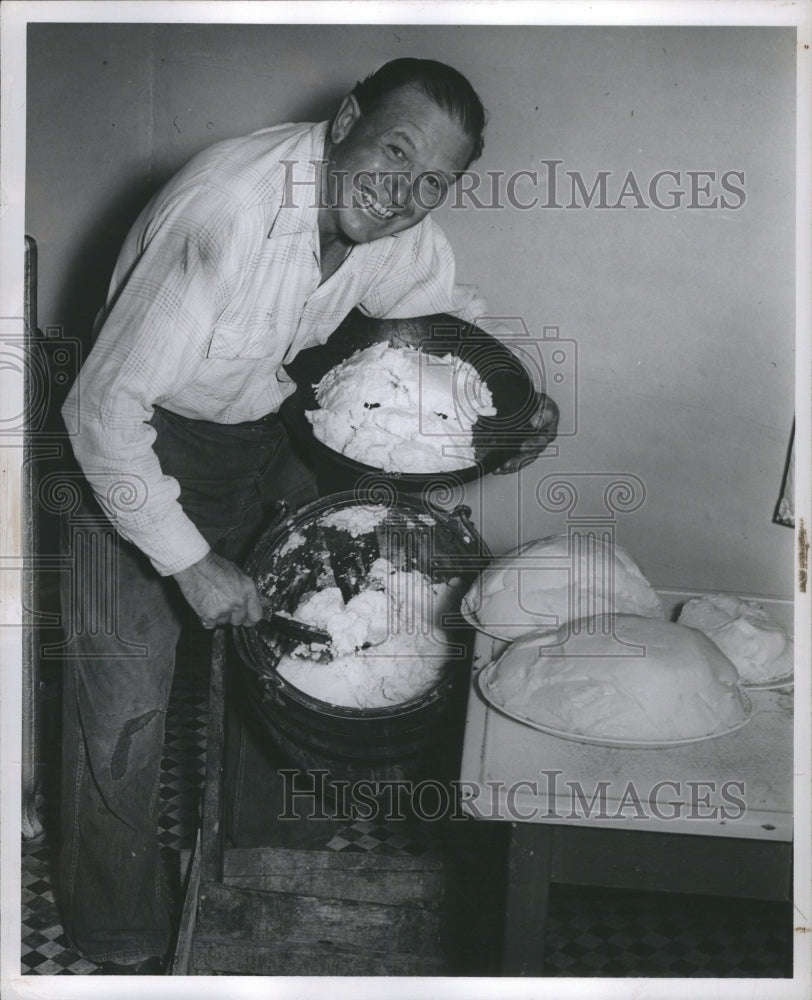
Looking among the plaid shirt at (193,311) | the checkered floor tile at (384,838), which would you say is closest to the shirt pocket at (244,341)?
the plaid shirt at (193,311)

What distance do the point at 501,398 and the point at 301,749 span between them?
62 cm

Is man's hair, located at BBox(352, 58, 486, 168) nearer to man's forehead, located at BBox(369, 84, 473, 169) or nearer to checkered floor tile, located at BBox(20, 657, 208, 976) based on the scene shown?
man's forehead, located at BBox(369, 84, 473, 169)

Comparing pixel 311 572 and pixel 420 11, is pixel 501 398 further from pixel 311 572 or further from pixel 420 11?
pixel 420 11

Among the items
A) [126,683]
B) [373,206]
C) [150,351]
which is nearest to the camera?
[150,351]

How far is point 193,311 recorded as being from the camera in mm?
1328

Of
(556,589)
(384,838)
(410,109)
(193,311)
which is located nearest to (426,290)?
(410,109)

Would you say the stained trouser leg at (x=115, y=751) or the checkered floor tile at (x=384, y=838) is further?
the checkered floor tile at (x=384, y=838)

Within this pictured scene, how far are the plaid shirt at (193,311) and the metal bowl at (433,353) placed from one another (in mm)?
105

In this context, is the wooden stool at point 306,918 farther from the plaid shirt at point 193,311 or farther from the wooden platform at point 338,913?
the plaid shirt at point 193,311

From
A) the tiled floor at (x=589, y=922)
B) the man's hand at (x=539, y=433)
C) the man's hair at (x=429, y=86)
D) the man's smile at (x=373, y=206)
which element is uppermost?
the man's hair at (x=429, y=86)

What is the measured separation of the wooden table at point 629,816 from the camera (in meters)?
1.08

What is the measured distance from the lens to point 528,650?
1.28m

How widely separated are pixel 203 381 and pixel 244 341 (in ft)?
0.27

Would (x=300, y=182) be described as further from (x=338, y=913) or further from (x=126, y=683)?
(x=338, y=913)
